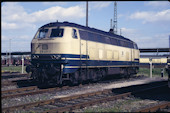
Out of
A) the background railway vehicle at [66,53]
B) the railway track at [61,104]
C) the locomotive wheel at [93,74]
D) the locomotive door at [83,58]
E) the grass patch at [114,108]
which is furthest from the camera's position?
the locomotive wheel at [93,74]

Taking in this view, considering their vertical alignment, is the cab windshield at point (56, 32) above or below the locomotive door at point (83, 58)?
above

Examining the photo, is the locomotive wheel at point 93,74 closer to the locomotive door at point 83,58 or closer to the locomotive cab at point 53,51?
the locomotive door at point 83,58

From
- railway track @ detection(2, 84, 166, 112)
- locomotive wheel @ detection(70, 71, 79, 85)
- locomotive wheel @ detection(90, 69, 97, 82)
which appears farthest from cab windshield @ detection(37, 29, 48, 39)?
railway track @ detection(2, 84, 166, 112)

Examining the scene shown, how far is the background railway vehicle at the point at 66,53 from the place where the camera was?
13.4 m

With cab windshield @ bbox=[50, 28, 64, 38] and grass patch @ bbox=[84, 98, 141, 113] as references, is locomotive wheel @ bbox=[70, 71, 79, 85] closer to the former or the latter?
cab windshield @ bbox=[50, 28, 64, 38]

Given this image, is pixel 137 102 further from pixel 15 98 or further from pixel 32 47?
pixel 32 47

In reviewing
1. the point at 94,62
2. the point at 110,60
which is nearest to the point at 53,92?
the point at 94,62

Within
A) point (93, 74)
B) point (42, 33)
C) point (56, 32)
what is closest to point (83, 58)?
point (93, 74)

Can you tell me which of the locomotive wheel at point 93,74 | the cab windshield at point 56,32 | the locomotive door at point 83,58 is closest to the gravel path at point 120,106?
the locomotive door at point 83,58

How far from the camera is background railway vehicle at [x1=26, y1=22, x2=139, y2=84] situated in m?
13.4

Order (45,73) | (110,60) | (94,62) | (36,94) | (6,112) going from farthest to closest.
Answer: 1. (110,60)
2. (94,62)
3. (45,73)
4. (36,94)
5. (6,112)

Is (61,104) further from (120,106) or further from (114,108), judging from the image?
(120,106)

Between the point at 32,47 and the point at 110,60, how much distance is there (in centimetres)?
709

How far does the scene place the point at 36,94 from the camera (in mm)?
11906
